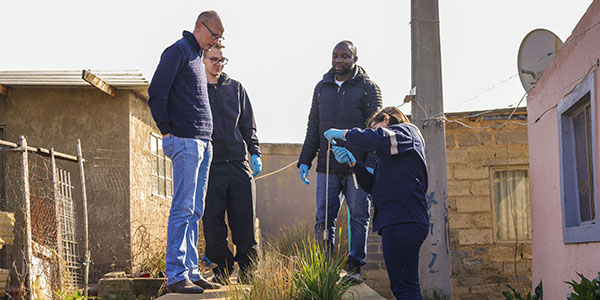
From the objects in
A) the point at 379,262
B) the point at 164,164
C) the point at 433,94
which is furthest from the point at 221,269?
the point at 164,164

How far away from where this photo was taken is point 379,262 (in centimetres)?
1023

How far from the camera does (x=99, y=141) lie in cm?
1104

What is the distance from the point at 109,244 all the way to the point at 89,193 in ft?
2.75

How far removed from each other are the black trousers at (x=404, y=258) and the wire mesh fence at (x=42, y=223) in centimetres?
527

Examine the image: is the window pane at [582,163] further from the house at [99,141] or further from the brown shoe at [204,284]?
the house at [99,141]

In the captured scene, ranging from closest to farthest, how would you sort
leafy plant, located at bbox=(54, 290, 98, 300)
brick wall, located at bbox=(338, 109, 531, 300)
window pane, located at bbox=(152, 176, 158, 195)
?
leafy plant, located at bbox=(54, 290, 98, 300), brick wall, located at bbox=(338, 109, 531, 300), window pane, located at bbox=(152, 176, 158, 195)

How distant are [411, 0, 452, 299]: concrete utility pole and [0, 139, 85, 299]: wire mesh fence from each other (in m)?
4.60

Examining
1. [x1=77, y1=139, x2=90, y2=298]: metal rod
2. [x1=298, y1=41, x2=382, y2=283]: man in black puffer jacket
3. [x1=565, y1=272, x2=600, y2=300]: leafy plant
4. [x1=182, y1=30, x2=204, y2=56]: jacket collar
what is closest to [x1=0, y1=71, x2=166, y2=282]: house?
[x1=77, y1=139, x2=90, y2=298]: metal rod

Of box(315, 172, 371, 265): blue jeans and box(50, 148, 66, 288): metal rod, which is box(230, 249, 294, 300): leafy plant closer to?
box(315, 172, 371, 265): blue jeans

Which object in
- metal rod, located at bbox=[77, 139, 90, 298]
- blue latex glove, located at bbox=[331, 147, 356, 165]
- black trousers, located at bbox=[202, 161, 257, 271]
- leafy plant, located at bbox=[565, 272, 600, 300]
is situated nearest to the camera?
leafy plant, located at bbox=[565, 272, 600, 300]

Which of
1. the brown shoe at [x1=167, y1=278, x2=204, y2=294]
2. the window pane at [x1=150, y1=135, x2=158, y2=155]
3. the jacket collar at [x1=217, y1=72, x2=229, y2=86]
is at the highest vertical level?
the window pane at [x1=150, y1=135, x2=158, y2=155]

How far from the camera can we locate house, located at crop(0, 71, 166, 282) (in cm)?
1074

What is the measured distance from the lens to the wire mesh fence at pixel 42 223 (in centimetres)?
852

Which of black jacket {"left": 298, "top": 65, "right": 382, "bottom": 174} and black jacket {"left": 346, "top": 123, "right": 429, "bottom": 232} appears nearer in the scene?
black jacket {"left": 346, "top": 123, "right": 429, "bottom": 232}
